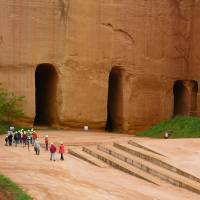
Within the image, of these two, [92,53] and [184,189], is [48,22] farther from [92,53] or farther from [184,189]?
[184,189]

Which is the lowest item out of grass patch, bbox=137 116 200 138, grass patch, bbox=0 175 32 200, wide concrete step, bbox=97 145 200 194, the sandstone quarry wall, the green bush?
wide concrete step, bbox=97 145 200 194

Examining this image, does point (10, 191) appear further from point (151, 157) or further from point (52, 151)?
point (151, 157)

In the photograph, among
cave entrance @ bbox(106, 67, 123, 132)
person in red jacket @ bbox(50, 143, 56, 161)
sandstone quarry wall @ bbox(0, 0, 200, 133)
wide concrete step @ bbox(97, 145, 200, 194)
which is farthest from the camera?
cave entrance @ bbox(106, 67, 123, 132)

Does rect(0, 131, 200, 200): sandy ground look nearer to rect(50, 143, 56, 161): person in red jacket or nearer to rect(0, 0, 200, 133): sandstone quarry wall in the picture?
rect(50, 143, 56, 161): person in red jacket

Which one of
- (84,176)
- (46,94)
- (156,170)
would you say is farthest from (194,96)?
(84,176)

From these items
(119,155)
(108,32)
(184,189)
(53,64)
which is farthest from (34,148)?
(108,32)

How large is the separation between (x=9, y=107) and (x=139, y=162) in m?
9.50

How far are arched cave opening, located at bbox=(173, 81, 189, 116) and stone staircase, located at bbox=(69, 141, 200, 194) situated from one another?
11.0 metres

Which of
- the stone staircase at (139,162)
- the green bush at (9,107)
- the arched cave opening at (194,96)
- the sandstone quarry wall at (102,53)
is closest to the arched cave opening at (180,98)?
the arched cave opening at (194,96)

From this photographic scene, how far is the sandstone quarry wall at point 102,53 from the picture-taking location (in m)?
28.2

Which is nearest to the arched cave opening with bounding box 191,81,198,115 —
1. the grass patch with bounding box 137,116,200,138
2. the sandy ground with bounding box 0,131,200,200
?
the grass patch with bounding box 137,116,200,138

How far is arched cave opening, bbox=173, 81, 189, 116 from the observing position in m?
33.3

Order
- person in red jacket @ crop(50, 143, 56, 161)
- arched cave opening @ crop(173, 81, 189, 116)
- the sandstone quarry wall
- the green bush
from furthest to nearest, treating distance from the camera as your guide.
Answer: arched cave opening @ crop(173, 81, 189, 116)
the sandstone quarry wall
the green bush
person in red jacket @ crop(50, 143, 56, 161)

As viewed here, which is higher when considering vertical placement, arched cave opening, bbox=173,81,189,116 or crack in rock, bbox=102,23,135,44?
crack in rock, bbox=102,23,135,44
